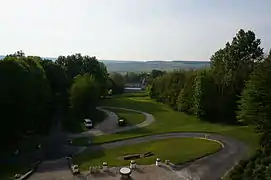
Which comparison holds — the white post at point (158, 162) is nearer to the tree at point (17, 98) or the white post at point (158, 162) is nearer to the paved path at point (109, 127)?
the paved path at point (109, 127)

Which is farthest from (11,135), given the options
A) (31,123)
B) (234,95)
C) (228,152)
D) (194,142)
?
(234,95)

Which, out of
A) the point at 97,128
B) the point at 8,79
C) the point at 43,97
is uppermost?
the point at 8,79

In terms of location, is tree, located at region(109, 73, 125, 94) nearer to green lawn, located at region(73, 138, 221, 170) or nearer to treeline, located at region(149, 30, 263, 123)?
treeline, located at region(149, 30, 263, 123)

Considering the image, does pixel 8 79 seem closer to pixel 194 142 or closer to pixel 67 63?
pixel 194 142

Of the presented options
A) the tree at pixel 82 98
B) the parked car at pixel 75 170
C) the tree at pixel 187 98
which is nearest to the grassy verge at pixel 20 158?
the parked car at pixel 75 170

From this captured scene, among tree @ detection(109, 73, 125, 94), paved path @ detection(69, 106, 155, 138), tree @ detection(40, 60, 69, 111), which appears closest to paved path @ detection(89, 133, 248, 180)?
paved path @ detection(69, 106, 155, 138)

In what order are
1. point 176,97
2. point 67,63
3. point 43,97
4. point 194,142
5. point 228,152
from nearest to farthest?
point 228,152 < point 194,142 < point 43,97 < point 176,97 < point 67,63
